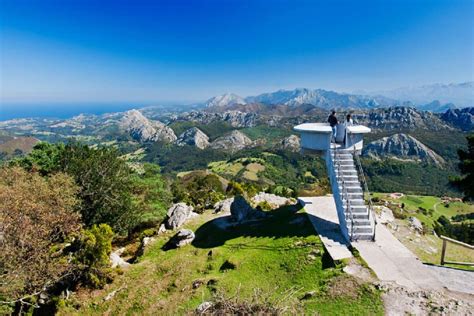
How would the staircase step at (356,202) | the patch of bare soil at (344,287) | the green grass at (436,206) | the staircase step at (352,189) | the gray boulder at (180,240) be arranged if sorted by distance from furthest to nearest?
1. the green grass at (436,206)
2. the gray boulder at (180,240)
3. the staircase step at (352,189)
4. the staircase step at (356,202)
5. the patch of bare soil at (344,287)

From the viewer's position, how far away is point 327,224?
43.6 feet

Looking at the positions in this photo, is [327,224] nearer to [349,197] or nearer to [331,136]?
[349,197]

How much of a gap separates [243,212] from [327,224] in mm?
5751

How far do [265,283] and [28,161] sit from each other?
2198cm

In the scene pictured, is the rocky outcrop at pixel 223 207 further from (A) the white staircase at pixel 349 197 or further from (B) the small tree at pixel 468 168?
(B) the small tree at pixel 468 168

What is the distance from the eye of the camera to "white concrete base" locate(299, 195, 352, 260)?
423 inches

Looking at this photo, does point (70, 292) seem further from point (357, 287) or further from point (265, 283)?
point (357, 287)

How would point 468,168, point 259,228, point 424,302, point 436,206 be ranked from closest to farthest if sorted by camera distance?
point 424,302 → point 259,228 → point 468,168 → point 436,206

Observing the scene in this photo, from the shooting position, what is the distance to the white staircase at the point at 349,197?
459 inches

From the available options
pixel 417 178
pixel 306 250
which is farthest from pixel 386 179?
pixel 306 250

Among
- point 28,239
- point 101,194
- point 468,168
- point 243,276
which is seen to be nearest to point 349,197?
point 243,276

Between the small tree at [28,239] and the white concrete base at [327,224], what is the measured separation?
464 inches

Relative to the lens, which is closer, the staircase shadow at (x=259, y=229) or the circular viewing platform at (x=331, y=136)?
the staircase shadow at (x=259, y=229)

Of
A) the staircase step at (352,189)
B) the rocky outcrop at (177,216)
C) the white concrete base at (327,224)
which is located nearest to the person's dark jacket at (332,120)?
the staircase step at (352,189)
